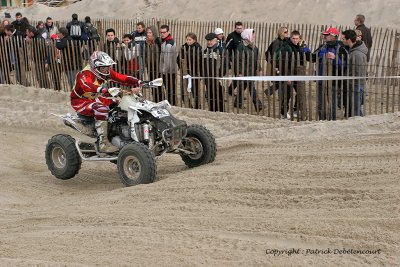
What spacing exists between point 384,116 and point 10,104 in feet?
27.5

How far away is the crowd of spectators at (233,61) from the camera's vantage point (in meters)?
12.0

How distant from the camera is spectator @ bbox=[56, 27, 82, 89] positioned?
1563cm

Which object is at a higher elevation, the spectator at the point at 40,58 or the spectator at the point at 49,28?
the spectator at the point at 49,28

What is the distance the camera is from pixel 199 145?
30.6 ft

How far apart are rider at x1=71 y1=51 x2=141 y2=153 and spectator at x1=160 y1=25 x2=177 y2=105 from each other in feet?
13.3

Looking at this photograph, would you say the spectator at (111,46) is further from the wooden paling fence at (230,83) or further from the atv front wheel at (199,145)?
the atv front wheel at (199,145)

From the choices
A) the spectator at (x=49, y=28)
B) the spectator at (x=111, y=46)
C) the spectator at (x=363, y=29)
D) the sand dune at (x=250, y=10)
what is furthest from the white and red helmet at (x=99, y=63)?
the sand dune at (x=250, y=10)

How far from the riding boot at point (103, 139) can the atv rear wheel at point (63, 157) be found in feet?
1.24

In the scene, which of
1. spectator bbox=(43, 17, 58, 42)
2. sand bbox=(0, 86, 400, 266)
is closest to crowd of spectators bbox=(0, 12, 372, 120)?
sand bbox=(0, 86, 400, 266)

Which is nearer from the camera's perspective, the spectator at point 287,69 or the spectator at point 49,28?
the spectator at point 287,69

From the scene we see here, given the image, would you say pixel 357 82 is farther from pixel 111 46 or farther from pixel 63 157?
pixel 111 46

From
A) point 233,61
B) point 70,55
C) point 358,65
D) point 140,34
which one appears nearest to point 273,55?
point 233,61

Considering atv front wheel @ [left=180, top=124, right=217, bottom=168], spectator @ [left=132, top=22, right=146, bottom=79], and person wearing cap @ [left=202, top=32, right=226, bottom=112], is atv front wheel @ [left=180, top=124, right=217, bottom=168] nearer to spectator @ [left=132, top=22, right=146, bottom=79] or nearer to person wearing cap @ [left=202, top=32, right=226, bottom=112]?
person wearing cap @ [left=202, top=32, right=226, bottom=112]

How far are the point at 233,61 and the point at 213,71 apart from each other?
433 millimetres
